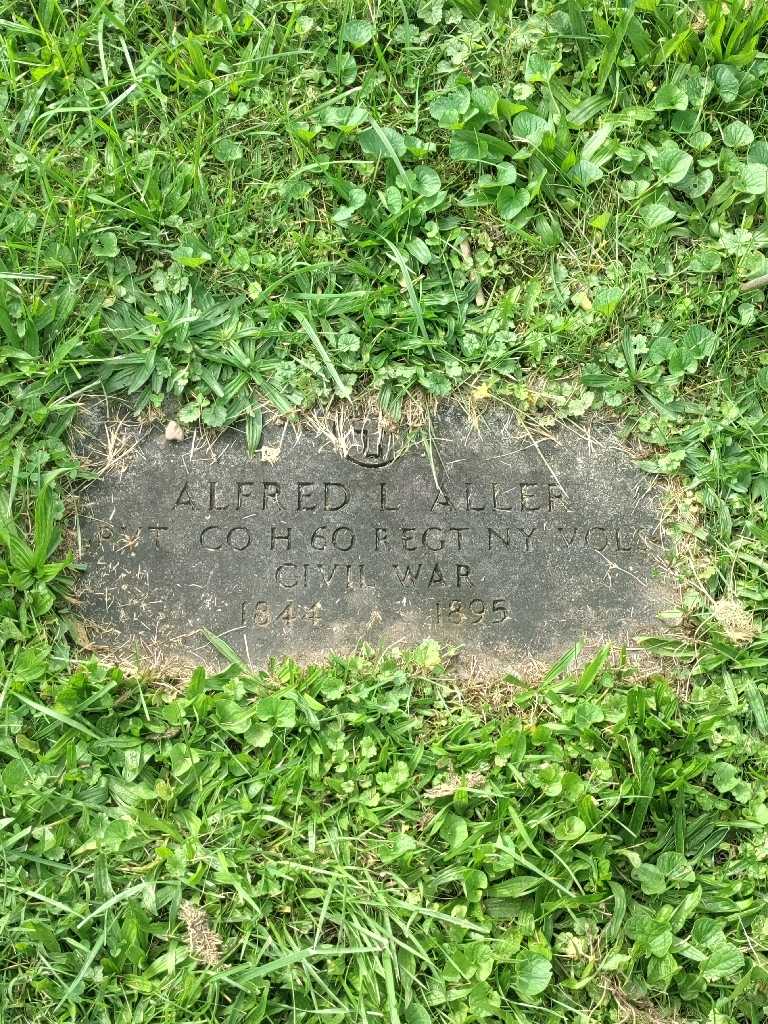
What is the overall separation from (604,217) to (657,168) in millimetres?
244

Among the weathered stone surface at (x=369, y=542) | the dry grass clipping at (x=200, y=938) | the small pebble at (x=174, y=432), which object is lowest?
the dry grass clipping at (x=200, y=938)

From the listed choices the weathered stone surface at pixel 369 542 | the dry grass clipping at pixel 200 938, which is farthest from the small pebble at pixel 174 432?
the dry grass clipping at pixel 200 938

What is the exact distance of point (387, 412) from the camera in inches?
104

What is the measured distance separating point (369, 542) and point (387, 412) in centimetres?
41

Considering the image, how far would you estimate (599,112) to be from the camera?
9.04 feet

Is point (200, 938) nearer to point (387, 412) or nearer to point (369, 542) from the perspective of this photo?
point (369, 542)

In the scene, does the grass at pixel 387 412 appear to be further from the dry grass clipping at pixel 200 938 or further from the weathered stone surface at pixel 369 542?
the weathered stone surface at pixel 369 542

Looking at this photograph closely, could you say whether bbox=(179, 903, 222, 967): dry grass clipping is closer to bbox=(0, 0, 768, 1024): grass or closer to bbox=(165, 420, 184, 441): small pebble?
bbox=(0, 0, 768, 1024): grass

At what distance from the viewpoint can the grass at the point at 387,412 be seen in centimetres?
236

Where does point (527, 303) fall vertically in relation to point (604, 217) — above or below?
below

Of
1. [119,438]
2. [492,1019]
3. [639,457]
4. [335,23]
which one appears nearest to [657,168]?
[639,457]

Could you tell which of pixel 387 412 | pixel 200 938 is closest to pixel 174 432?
pixel 387 412

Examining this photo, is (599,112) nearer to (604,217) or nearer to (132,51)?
(604,217)

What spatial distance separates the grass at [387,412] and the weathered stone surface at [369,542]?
12cm
